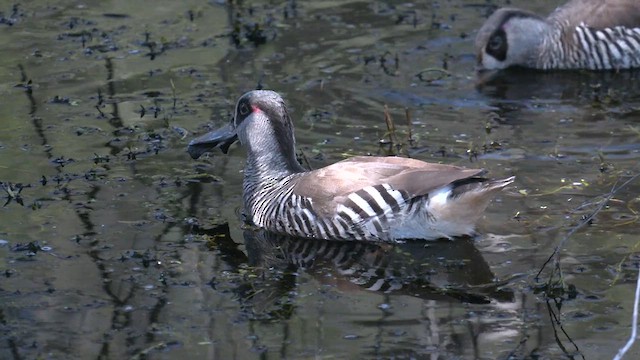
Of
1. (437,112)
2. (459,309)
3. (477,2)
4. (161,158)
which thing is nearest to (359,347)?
(459,309)

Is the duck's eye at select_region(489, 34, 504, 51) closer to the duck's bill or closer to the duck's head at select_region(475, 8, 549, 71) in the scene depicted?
the duck's head at select_region(475, 8, 549, 71)

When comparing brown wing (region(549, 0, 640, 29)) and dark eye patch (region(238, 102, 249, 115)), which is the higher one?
dark eye patch (region(238, 102, 249, 115))

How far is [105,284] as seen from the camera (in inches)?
335

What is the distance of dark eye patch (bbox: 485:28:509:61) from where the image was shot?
1374cm

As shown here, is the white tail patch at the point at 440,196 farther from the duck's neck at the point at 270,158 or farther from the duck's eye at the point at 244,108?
the duck's eye at the point at 244,108

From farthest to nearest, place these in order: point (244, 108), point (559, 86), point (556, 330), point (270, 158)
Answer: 1. point (559, 86)
2. point (244, 108)
3. point (270, 158)
4. point (556, 330)

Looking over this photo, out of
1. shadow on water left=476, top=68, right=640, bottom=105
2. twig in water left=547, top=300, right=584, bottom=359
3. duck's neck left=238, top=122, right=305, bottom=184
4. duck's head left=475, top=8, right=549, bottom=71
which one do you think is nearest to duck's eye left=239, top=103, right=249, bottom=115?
duck's neck left=238, top=122, right=305, bottom=184

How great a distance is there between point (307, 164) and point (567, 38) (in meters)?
4.63

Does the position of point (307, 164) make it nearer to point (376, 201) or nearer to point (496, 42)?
point (376, 201)

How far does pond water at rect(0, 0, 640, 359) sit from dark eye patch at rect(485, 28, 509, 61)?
0.94 ft

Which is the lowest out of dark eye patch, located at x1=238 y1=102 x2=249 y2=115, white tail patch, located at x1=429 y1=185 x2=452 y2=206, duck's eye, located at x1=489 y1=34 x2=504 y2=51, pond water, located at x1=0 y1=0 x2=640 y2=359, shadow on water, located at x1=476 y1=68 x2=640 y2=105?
shadow on water, located at x1=476 y1=68 x2=640 y2=105

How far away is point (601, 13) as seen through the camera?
14.1m

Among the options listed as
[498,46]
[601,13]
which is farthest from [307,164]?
[601,13]

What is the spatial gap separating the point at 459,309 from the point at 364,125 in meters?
3.98
